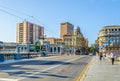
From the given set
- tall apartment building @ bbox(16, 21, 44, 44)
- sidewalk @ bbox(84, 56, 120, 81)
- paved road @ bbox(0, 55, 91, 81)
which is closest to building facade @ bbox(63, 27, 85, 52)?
tall apartment building @ bbox(16, 21, 44, 44)

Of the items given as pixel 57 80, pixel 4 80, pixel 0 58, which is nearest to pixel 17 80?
pixel 4 80

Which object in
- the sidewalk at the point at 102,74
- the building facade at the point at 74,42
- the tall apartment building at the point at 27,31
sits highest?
the tall apartment building at the point at 27,31

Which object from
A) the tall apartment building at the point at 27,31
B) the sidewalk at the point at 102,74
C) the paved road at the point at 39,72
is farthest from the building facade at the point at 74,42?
the sidewalk at the point at 102,74

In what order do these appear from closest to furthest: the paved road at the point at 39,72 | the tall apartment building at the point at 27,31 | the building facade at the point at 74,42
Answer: the paved road at the point at 39,72 → the building facade at the point at 74,42 → the tall apartment building at the point at 27,31

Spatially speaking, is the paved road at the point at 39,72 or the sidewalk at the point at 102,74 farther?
the paved road at the point at 39,72

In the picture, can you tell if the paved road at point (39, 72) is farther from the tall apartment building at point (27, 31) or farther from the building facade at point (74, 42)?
the tall apartment building at point (27, 31)

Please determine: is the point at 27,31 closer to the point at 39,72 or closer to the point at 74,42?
the point at 74,42

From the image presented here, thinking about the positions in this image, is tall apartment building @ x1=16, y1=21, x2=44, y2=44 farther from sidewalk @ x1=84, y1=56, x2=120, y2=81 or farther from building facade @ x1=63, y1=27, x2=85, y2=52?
sidewalk @ x1=84, y1=56, x2=120, y2=81

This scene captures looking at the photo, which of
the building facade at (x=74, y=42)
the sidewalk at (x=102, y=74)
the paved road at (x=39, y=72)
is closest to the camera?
the sidewalk at (x=102, y=74)

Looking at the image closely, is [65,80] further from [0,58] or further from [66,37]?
[66,37]

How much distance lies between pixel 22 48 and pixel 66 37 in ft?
97.3

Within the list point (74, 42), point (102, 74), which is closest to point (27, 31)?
point (74, 42)

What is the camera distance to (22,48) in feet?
589

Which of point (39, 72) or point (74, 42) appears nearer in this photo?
point (39, 72)
